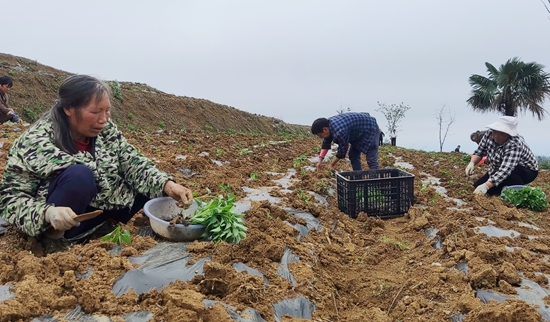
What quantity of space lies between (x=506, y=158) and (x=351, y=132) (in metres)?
1.97

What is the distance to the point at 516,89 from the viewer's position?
16.5 m

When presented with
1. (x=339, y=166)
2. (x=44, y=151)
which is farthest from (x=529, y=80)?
(x=44, y=151)

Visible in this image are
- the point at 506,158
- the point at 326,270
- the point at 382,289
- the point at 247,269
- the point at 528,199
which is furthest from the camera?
the point at 506,158

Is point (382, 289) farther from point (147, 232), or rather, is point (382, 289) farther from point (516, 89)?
point (516, 89)

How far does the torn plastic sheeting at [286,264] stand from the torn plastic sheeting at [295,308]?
0.74 ft

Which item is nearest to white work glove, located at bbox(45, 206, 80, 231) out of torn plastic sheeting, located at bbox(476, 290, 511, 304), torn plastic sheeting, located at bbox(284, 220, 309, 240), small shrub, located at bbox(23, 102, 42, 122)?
torn plastic sheeting, located at bbox(284, 220, 309, 240)

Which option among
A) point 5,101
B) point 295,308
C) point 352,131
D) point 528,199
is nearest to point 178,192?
point 295,308

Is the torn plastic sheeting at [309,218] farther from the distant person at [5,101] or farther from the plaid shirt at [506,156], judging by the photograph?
the distant person at [5,101]

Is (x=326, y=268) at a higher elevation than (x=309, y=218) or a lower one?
lower

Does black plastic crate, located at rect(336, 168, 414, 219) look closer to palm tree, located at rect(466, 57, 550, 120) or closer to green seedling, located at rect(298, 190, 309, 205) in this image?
green seedling, located at rect(298, 190, 309, 205)

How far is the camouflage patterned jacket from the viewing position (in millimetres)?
2553

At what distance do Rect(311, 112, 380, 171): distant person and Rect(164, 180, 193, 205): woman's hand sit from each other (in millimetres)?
3208

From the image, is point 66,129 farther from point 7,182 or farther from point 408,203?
point 408,203

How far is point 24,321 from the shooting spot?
5.61ft
